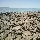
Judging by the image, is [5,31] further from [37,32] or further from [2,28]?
[37,32]

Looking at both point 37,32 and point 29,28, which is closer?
point 37,32

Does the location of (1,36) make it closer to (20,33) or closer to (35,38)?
(20,33)

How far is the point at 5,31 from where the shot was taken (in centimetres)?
626

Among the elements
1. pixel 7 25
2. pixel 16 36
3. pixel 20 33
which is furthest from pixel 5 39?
pixel 7 25

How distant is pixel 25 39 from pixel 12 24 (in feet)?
7.49

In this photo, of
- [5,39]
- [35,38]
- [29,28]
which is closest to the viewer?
[35,38]

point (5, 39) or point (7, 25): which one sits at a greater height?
point (7, 25)

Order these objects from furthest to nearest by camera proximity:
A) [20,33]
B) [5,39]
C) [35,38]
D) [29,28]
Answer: [29,28] → [20,33] → [5,39] → [35,38]

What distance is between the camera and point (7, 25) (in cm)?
698

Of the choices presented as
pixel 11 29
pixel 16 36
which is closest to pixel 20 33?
pixel 16 36

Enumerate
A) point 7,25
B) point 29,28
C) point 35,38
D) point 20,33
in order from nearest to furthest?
point 35,38
point 20,33
point 29,28
point 7,25

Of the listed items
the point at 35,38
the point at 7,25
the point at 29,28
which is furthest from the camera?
the point at 7,25

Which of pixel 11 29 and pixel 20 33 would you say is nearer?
pixel 20 33

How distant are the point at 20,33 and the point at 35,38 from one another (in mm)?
1301
